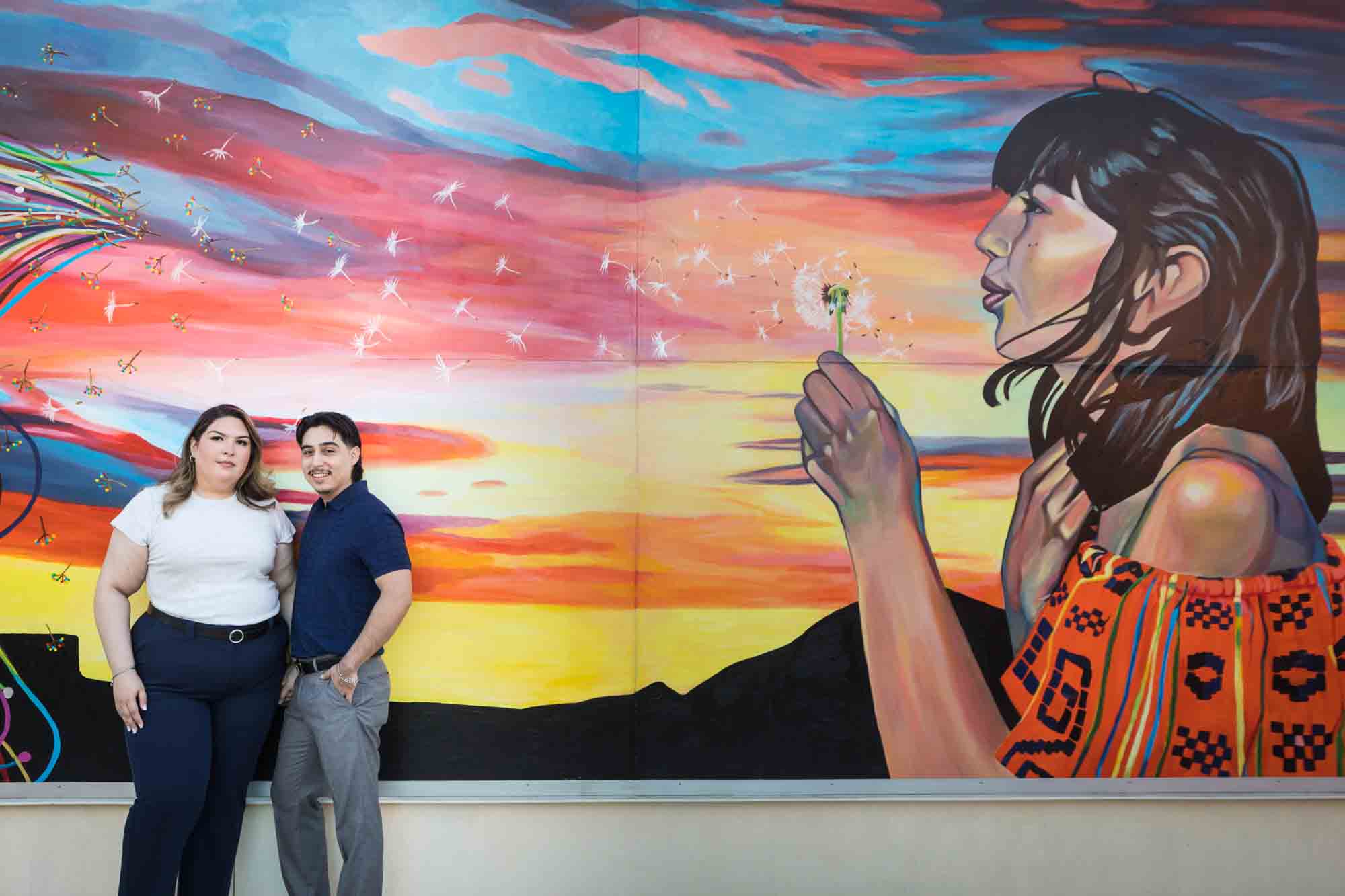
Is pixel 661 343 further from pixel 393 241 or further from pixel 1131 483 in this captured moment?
pixel 1131 483

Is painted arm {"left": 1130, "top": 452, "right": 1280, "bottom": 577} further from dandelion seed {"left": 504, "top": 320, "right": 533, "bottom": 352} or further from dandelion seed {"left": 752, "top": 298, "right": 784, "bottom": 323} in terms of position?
dandelion seed {"left": 504, "top": 320, "right": 533, "bottom": 352}

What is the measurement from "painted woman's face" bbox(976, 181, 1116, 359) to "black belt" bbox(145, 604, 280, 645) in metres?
2.44

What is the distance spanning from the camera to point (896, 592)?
10.5ft

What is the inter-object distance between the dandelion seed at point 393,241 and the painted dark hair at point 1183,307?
75.6 inches

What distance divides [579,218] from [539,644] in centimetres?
136

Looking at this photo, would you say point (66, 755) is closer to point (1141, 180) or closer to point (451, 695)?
point (451, 695)

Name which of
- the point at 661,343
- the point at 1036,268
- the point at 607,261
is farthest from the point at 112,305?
the point at 1036,268

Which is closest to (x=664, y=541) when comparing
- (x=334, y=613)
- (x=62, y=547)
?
(x=334, y=613)

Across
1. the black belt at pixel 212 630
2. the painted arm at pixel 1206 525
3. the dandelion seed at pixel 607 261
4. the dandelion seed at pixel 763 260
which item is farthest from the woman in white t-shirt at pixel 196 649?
the painted arm at pixel 1206 525

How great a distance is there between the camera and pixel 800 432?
3182mm

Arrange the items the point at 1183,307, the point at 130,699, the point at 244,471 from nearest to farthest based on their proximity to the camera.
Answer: the point at 130,699
the point at 244,471
the point at 1183,307

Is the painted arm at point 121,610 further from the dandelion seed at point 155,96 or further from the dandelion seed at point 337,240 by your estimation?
the dandelion seed at point 155,96

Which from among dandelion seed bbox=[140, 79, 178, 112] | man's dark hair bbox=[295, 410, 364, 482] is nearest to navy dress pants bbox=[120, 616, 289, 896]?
man's dark hair bbox=[295, 410, 364, 482]

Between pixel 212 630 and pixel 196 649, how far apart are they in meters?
0.06
